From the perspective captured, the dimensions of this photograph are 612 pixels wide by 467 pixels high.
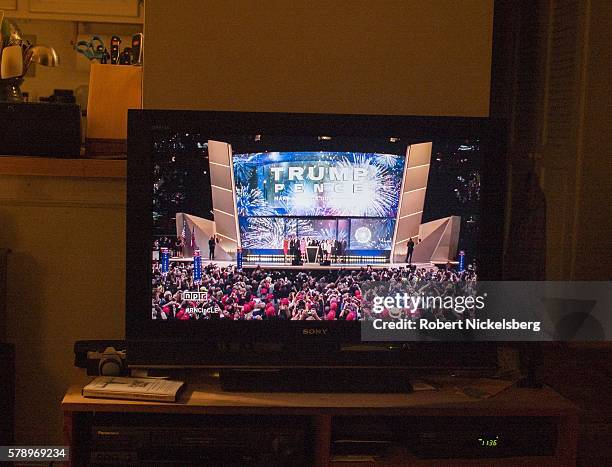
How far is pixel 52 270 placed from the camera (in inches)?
95.0

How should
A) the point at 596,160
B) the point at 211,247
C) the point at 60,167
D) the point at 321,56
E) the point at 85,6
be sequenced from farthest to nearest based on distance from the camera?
1. the point at 85,6
2. the point at 596,160
3. the point at 60,167
4. the point at 321,56
5. the point at 211,247

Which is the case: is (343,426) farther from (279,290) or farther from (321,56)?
(321,56)

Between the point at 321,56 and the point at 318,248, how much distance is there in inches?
26.3

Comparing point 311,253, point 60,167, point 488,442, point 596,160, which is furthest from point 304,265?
point 596,160

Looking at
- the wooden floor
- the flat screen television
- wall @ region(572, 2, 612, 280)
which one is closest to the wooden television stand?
the flat screen television

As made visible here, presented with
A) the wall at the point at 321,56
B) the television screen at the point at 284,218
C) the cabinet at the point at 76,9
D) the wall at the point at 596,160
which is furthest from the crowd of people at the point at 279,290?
the cabinet at the point at 76,9

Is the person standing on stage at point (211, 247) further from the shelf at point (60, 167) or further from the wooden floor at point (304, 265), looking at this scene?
the shelf at point (60, 167)

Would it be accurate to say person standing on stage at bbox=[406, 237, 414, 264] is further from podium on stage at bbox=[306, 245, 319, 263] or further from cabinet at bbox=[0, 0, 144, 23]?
cabinet at bbox=[0, 0, 144, 23]

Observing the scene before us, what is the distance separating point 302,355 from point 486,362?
0.52 m

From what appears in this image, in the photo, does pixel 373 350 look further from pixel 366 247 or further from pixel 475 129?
pixel 475 129

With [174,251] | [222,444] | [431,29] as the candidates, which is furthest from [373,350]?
[431,29]

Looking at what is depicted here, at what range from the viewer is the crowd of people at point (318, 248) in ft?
6.14

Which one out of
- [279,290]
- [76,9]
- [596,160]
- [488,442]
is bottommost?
[488,442]

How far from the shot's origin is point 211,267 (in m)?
1.86
